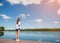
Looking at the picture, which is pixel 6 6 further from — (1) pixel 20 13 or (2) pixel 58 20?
(2) pixel 58 20

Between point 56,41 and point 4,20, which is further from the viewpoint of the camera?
point 4,20

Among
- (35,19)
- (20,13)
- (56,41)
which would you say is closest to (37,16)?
(35,19)

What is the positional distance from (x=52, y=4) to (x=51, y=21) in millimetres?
267

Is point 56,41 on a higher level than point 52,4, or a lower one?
lower

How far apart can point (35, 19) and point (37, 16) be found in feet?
0.19

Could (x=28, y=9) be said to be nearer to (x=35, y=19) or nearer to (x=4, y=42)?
(x=35, y=19)

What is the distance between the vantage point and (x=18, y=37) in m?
3.46

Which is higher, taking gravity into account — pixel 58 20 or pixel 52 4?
pixel 52 4

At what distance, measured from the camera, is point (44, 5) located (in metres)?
3.43

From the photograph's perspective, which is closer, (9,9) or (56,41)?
(56,41)

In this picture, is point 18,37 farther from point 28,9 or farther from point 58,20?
point 58,20

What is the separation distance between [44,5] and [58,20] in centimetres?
32

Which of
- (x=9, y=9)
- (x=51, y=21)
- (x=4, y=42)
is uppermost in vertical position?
(x=9, y=9)

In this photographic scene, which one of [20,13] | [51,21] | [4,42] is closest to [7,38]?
[4,42]
